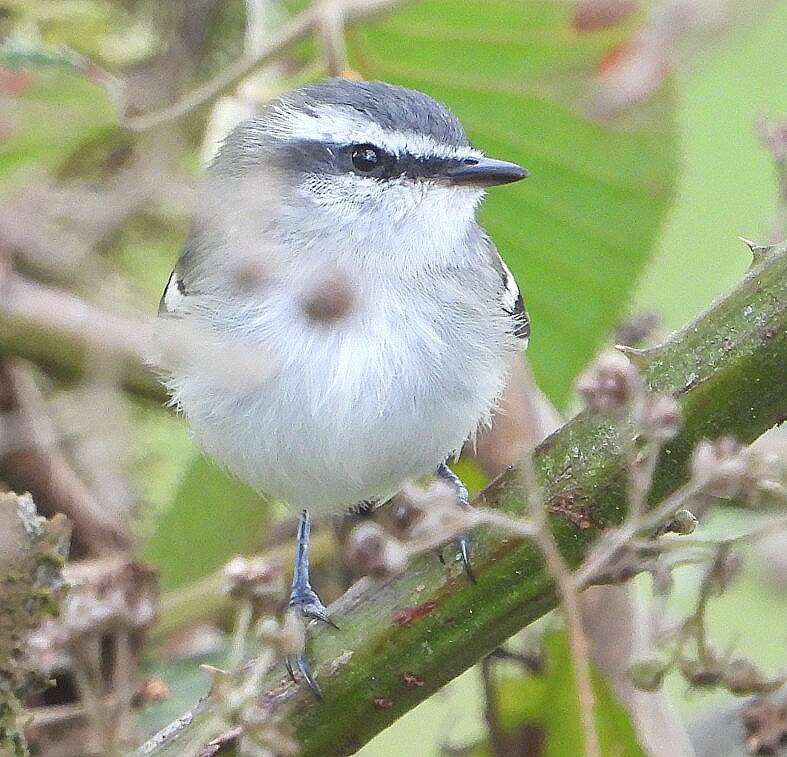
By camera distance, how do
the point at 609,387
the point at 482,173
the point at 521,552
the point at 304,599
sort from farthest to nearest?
1. the point at 304,599
2. the point at 482,173
3. the point at 521,552
4. the point at 609,387

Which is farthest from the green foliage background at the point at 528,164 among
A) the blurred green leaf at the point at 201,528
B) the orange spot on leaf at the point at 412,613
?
the orange spot on leaf at the point at 412,613

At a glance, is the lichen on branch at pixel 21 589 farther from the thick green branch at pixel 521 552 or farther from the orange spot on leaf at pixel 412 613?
the orange spot on leaf at pixel 412 613

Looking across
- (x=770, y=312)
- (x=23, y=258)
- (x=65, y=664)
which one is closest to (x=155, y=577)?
(x=65, y=664)

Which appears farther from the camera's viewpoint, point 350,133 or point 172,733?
point 350,133

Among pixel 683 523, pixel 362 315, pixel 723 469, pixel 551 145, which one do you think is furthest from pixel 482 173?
pixel 723 469

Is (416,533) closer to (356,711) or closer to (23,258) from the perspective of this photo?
(356,711)

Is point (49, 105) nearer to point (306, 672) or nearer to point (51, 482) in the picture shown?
point (51, 482)
